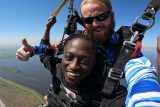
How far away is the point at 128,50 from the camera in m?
1.64

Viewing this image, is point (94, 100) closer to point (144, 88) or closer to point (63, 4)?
point (144, 88)

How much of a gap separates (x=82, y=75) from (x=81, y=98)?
23 centimetres

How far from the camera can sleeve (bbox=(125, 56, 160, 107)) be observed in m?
1.15

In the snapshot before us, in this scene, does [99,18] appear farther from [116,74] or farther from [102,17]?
[116,74]

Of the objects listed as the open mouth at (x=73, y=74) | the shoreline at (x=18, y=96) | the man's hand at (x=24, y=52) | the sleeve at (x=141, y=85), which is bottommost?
the shoreline at (x=18, y=96)

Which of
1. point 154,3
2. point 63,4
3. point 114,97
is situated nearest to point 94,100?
point 114,97

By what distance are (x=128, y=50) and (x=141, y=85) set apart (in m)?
0.44

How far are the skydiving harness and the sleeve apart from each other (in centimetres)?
7

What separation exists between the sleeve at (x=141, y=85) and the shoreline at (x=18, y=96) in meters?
53.0

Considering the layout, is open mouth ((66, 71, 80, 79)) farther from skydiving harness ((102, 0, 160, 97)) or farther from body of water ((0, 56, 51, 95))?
body of water ((0, 56, 51, 95))

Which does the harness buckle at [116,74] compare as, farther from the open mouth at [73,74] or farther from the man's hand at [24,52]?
the man's hand at [24,52]

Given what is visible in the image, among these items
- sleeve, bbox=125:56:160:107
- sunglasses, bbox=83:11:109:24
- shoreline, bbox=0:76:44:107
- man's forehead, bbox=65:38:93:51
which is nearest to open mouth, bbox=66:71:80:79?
man's forehead, bbox=65:38:93:51

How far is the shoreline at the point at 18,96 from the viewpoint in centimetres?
5579

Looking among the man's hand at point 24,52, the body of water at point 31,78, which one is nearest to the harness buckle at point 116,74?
the man's hand at point 24,52
